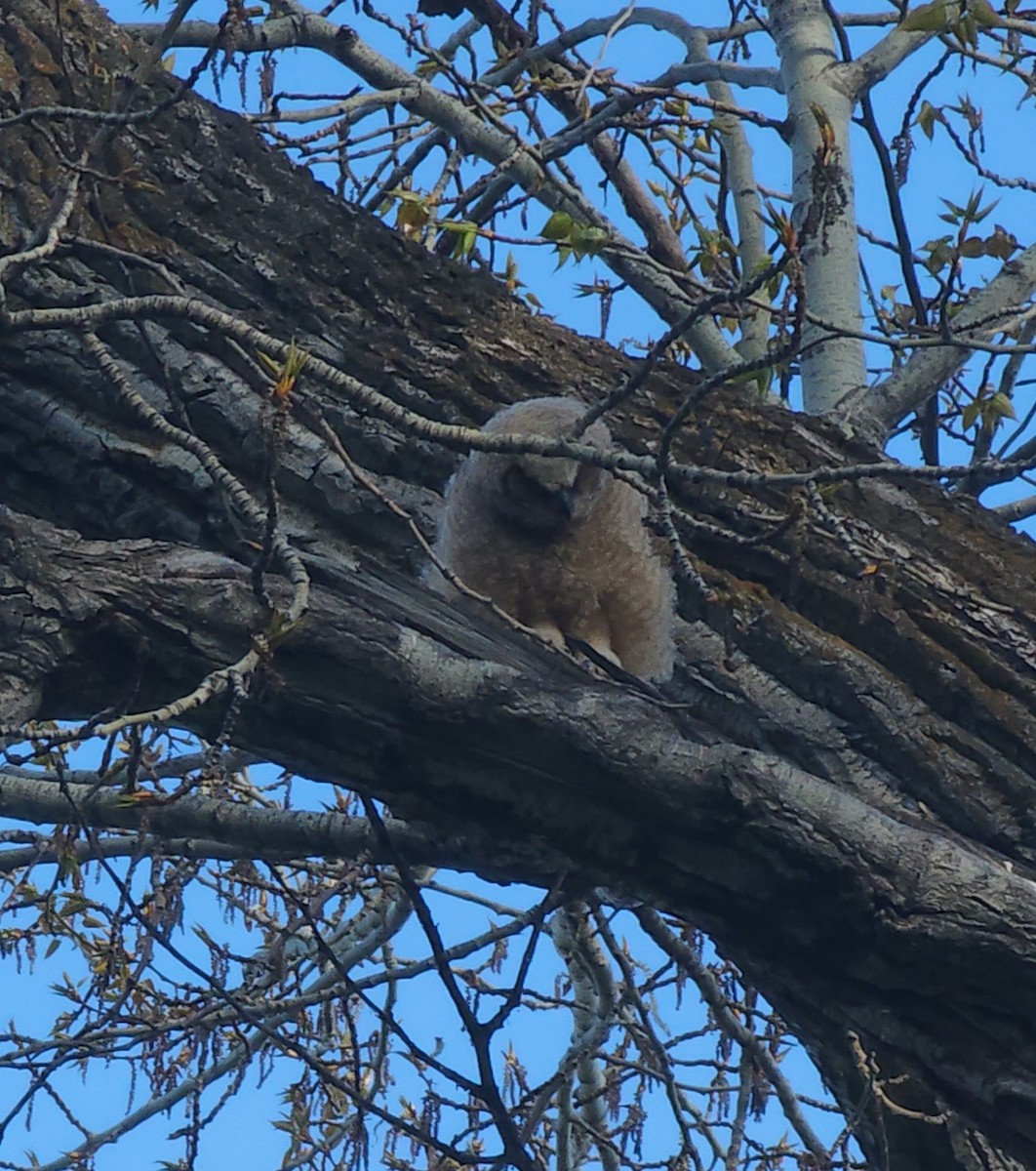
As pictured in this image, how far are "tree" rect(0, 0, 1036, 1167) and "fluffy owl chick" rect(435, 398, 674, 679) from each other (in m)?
0.35

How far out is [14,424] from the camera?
282 centimetres

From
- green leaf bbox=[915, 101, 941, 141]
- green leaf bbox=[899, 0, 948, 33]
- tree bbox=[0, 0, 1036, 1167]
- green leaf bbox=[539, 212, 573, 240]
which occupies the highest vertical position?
green leaf bbox=[915, 101, 941, 141]

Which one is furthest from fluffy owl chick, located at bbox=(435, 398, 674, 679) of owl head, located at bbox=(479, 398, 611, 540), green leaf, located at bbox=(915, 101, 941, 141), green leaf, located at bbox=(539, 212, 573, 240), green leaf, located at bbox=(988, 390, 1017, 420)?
green leaf, located at bbox=(915, 101, 941, 141)

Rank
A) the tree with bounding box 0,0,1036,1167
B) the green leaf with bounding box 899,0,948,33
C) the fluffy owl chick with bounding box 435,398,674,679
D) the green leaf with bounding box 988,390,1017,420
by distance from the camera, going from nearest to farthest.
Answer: the tree with bounding box 0,0,1036,1167 < the green leaf with bounding box 899,0,948,33 < the fluffy owl chick with bounding box 435,398,674,679 < the green leaf with bounding box 988,390,1017,420

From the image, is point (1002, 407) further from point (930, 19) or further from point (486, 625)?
point (486, 625)

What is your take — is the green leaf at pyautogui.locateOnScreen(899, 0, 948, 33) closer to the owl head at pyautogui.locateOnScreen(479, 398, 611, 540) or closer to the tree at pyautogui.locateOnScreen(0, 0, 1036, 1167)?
the tree at pyautogui.locateOnScreen(0, 0, 1036, 1167)

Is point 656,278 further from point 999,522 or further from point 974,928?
point 974,928

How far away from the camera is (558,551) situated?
360cm

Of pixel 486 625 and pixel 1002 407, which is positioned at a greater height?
pixel 1002 407

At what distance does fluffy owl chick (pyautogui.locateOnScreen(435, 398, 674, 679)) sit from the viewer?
11.5 feet

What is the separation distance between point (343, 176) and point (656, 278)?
1.21 meters

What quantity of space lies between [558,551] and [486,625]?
840mm

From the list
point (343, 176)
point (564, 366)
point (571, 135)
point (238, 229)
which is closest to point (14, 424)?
point (238, 229)

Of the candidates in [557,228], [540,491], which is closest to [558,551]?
[540,491]
